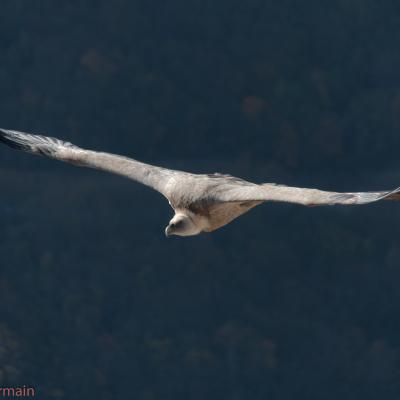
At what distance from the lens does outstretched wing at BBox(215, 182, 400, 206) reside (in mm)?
20219

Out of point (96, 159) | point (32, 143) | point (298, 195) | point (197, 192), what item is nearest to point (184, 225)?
point (197, 192)

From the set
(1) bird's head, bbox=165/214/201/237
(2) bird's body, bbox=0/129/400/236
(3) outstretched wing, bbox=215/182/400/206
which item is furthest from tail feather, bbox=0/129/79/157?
(3) outstretched wing, bbox=215/182/400/206

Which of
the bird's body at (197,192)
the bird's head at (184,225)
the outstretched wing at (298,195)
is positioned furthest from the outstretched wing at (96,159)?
the outstretched wing at (298,195)

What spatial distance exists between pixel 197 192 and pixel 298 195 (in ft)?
7.99

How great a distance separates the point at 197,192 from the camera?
22766 millimetres

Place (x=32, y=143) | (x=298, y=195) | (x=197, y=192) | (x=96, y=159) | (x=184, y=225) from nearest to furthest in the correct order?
1. (x=298, y=195)
2. (x=197, y=192)
3. (x=184, y=225)
4. (x=96, y=159)
5. (x=32, y=143)

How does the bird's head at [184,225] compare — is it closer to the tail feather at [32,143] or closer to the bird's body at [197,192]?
the bird's body at [197,192]

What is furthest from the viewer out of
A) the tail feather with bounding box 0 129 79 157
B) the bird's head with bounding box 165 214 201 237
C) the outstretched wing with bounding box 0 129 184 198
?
the tail feather with bounding box 0 129 79 157

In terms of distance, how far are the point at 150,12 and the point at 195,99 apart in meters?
2.60

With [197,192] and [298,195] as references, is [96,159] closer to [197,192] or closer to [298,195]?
[197,192]

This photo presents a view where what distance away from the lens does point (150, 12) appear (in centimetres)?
4309

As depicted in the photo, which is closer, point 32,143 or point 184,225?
point 184,225

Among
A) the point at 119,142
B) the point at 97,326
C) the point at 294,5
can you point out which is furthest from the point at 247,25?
the point at 97,326

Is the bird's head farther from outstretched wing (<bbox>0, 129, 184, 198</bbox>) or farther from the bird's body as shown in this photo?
outstretched wing (<bbox>0, 129, 184, 198</bbox>)
